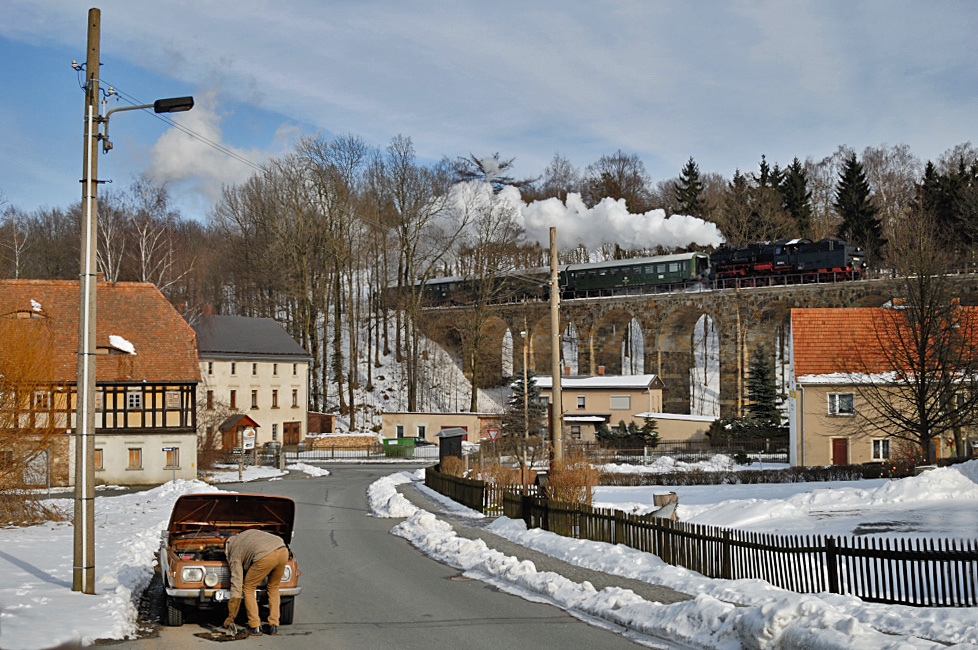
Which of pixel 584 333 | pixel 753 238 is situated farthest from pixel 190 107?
pixel 753 238

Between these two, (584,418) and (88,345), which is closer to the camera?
(88,345)

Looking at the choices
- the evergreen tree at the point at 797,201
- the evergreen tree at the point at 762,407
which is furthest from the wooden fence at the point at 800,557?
the evergreen tree at the point at 797,201

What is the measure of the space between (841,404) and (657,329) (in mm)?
32765

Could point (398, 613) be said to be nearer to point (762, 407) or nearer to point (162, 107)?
point (162, 107)

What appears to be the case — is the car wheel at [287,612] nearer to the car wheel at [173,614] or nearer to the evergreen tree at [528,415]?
the car wheel at [173,614]

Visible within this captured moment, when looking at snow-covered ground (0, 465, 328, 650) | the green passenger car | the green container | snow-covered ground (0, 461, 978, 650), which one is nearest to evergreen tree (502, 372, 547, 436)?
the green container

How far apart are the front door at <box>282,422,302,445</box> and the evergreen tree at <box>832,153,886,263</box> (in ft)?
152

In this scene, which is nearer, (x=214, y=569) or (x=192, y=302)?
(x=214, y=569)

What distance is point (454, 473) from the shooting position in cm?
3017

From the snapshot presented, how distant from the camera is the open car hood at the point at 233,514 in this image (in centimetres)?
1127

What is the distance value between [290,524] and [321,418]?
52.8 m

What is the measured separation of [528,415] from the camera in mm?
51438

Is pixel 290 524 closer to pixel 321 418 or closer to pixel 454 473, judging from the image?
pixel 454 473

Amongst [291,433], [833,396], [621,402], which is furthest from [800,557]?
[291,433]
